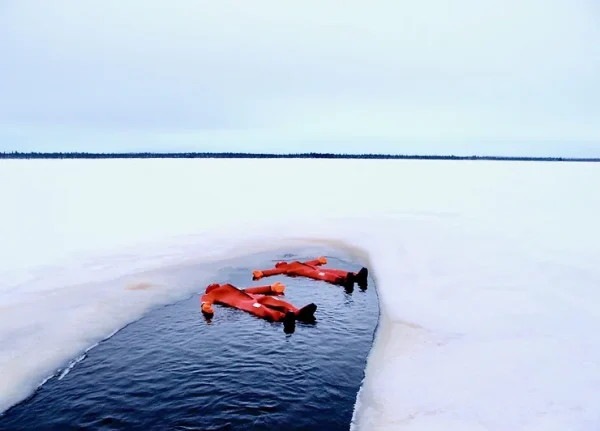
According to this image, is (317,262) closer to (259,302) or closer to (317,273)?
(317,273)

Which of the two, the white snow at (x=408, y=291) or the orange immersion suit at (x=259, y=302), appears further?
the orange immersion suit at (x=259, y=302)

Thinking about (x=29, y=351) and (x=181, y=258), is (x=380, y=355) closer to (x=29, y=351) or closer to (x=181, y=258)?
(x=29, y=351)

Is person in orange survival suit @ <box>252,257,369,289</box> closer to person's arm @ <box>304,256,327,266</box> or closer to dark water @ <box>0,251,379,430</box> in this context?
person's arm @ <box>304,256,327,266</box>

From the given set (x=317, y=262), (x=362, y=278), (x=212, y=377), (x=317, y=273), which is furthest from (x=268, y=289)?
(x=212, y=377)

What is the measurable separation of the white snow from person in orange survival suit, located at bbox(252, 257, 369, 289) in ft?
1.68

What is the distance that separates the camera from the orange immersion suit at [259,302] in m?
6.85

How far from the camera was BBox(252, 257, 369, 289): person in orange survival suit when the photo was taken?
28.3 ft

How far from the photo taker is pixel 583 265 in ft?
28.1

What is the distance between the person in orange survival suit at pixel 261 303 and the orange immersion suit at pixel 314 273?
3.70 feet

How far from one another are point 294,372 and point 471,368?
6.37 feet

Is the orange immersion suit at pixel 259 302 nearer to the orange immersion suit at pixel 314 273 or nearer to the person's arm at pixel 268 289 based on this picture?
the person's arm at pixel 268 289

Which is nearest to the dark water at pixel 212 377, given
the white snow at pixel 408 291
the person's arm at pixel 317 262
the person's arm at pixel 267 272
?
the white snow at pixel 408 291

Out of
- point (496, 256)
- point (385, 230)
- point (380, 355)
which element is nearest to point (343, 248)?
point (385, 230)

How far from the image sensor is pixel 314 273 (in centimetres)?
926
